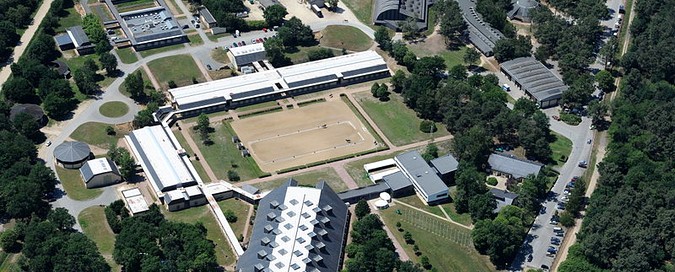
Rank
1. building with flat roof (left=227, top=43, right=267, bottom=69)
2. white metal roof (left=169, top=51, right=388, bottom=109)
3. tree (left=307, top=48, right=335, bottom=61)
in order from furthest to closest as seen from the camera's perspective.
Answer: tree (left=307, top=48, right=335, bottom=61) → building with flat roof (left=227, top=43, right=267, bottom=69) → white metal roof (left=169, top=51, right=388, bottom=109)

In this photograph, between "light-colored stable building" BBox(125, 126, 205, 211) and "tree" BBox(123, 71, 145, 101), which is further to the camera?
"tree" BBox(123, 71, 145, 101)

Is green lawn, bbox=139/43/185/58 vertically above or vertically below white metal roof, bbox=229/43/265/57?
below

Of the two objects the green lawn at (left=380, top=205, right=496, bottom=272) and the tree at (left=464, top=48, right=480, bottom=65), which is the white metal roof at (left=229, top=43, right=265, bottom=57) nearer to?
the tree at (left=464, top=48, right=480, bottom=65)

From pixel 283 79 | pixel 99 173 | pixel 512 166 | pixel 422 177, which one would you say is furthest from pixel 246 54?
A: pixel 512 166

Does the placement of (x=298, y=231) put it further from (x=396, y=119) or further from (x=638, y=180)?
(x=638, y=180)

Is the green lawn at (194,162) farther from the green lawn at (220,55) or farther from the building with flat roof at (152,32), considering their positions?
the building with flat roof at (152,32)

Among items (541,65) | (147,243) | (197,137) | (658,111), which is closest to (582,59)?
(541,65)

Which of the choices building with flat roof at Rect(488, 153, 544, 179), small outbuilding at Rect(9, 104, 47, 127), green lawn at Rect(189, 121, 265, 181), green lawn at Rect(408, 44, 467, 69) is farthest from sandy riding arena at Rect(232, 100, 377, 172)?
small outbuilding at Rect(9, 104, 47, 127)

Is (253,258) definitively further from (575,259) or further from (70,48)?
(70,48)
